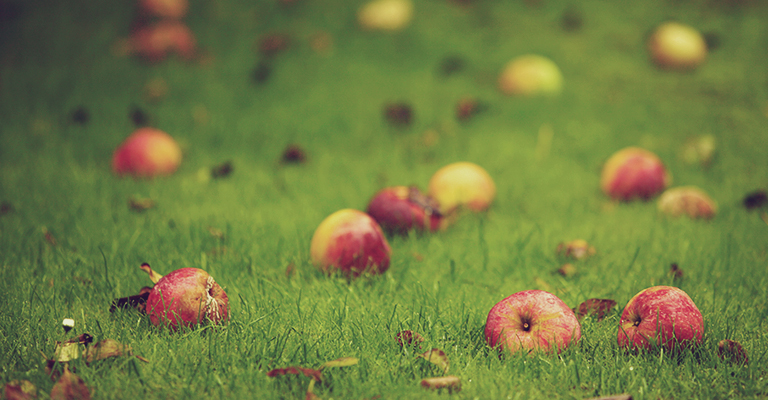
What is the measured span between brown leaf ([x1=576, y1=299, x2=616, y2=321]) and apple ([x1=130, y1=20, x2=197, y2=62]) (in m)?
5.26

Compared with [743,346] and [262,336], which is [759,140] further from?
[262,336]

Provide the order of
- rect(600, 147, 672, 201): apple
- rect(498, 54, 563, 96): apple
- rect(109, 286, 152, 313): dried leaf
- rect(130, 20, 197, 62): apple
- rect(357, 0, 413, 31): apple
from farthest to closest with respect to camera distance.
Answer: rect(357, 0, 413, 31): apple < rect(130, 20, 197, 62): apple < rect(498, 54, 563, 96): apple < rect(600, 147, 672, 201): apple < rect(109, 286, 152, 313): dried leaf

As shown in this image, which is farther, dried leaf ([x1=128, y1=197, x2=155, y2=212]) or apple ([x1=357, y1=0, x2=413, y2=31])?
apple ([x1=357, y1=0, x2=413, y2=31])

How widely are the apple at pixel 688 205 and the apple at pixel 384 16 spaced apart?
406 cm

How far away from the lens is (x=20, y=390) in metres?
1.78

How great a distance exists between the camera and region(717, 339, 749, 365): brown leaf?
6.75 ft

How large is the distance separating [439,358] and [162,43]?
17.7 feet

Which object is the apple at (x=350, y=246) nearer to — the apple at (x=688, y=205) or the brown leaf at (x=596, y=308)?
the brown leaf at (x=596, y=308)

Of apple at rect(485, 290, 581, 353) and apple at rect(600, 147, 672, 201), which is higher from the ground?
apple at rect(600, 147, 672, 201)

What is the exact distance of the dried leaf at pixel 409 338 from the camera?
2.16 meters

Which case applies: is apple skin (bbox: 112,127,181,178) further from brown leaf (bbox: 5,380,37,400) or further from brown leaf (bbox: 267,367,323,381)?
brown leaf (bbox: 267,367,323,381)

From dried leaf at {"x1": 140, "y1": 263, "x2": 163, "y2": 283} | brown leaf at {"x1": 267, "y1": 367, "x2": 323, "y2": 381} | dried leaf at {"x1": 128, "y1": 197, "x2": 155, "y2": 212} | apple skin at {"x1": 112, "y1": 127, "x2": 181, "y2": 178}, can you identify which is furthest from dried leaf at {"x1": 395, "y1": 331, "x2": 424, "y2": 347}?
apple skin at {"x1": 112, "y1": 127, "x2": 181, "y2": 178}

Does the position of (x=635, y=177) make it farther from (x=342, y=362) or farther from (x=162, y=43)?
(x=162, y=43)

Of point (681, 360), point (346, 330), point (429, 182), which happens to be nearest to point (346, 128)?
point (429, 182)
